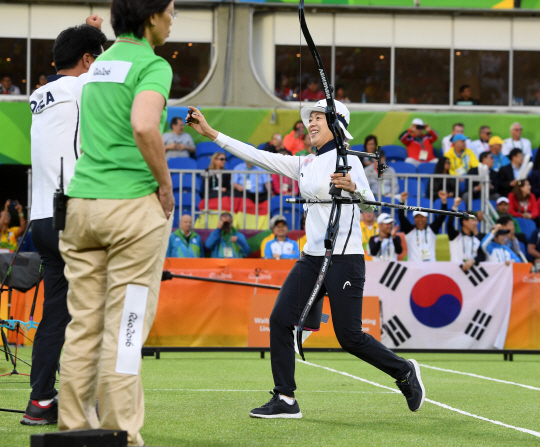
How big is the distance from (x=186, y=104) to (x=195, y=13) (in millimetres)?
2335

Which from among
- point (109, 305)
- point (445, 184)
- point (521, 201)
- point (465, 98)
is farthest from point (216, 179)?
point (109, 305)

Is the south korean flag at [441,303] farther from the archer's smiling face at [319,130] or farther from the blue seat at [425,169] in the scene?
the archer's smiling face at [319,130]

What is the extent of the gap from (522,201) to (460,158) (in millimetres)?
1543

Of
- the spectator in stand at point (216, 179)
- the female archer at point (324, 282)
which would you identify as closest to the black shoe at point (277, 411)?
the female archer at point (324, 282)

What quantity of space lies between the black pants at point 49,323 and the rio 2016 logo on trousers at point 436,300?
8.18 m

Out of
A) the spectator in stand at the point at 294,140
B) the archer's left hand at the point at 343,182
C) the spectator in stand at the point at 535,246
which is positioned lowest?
the spectator in stand at the point at 535,246

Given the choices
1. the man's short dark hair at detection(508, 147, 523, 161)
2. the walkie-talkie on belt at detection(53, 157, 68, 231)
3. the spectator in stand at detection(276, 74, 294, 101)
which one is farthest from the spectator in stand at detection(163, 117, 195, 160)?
the walkie-talkie on belt at detection(53, 157, 68, 231)

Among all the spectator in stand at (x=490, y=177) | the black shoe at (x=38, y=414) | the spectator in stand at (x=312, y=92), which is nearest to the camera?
the black shoe at (x=38, y=414)

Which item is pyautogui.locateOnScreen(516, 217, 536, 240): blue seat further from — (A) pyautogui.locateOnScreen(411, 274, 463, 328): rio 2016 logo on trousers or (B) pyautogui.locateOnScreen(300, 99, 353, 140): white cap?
(B) pyautogui.locateOnScreen(300, 99, 353, 140): white cap

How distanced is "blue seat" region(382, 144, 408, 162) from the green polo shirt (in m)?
14.8

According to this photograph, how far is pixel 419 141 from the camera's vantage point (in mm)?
18156

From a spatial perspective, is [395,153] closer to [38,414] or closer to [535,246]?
[535,246]

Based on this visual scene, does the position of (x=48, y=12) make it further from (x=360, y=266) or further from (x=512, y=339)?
(x=360, y=266)

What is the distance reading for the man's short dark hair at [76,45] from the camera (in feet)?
16.5
